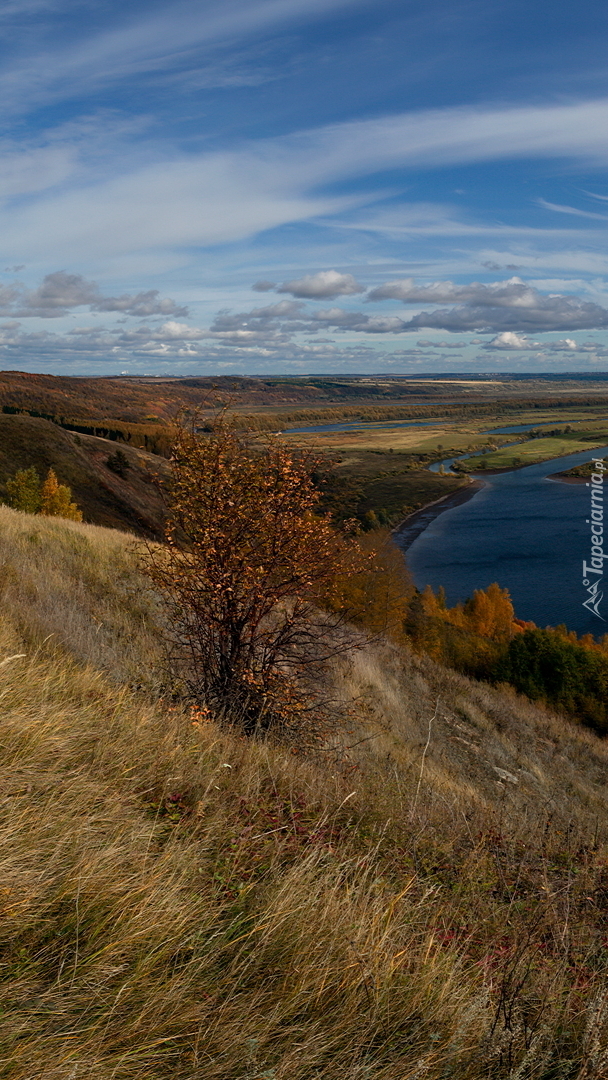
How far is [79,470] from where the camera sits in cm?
7562

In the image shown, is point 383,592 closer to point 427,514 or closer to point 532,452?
point 427,514

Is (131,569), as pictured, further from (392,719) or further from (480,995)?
(480,995)

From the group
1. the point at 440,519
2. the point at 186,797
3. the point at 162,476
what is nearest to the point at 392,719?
the point at 162,476

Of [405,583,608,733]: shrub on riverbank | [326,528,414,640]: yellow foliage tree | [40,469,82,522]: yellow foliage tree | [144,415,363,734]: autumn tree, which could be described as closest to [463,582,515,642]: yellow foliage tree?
[405,583,608,733]: shrub on riverbank

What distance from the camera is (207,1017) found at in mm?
2291

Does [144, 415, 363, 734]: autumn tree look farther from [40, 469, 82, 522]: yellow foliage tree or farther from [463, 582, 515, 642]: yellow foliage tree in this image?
[463, 582, 515, 642]: yellow foliage tree

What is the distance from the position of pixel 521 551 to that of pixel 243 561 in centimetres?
8273

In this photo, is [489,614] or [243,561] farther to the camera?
[489,614]

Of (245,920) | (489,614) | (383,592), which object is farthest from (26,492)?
(245,920)

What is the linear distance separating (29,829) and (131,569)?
9.79 meters

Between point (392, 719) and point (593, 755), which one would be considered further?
point (593, 755)

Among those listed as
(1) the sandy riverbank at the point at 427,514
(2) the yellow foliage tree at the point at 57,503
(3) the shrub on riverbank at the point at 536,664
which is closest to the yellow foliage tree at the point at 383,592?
(3) the shrub on riverbank at the point at 536,664

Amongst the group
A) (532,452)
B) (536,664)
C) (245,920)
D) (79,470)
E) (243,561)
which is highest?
(532,452)

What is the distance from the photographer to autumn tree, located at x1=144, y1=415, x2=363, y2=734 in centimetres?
702
